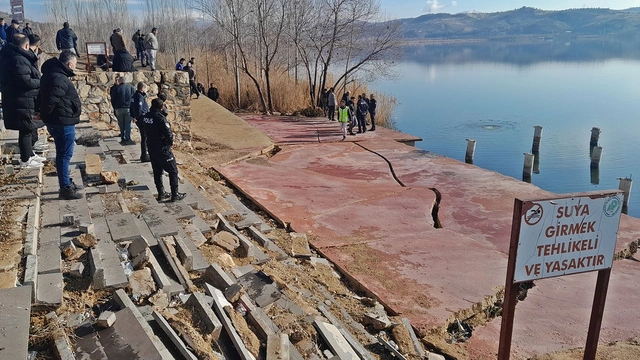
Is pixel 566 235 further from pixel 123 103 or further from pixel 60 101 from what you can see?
pixel 123 103

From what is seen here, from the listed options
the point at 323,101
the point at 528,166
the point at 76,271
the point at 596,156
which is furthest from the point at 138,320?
the point at 323,101

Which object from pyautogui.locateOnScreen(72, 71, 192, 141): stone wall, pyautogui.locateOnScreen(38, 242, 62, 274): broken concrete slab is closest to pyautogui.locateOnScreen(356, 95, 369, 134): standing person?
pyautogui.locateOnScreen(72, 71, 192, 141): stone wall

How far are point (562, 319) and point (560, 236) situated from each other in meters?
2.67

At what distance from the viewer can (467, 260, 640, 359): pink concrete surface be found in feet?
17.5

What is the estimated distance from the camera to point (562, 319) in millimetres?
5895

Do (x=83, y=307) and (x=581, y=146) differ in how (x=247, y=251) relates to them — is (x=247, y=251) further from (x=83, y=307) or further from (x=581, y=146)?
(x=581, y=146)

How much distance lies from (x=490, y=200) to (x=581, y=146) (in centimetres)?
1653

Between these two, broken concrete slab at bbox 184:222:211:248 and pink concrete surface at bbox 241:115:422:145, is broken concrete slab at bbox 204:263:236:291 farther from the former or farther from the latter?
pink concrete surface at bbox 241:115:422:145

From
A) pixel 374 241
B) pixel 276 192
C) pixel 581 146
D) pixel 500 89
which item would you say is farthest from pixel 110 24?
pixel 374 241

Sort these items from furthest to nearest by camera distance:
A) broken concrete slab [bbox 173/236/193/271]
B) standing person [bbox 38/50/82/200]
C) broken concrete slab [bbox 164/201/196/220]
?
broken concrete slab [bbox 164/201/196/220]
standing person [bbox 38/50/82/200]
broken concrete slab [bbox 173/236/193/271]

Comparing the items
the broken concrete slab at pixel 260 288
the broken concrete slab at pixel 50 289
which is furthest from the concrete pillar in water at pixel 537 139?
the broken concrete slab at pixel 50 289

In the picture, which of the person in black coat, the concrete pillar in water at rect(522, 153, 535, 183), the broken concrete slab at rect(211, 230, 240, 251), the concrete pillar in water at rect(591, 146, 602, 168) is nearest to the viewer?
the broken concrete slab at rect(211, 230, 240, 251)

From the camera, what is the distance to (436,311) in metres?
5.80

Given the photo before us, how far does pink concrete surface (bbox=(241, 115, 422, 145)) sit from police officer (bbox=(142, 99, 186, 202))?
31.6 ft
